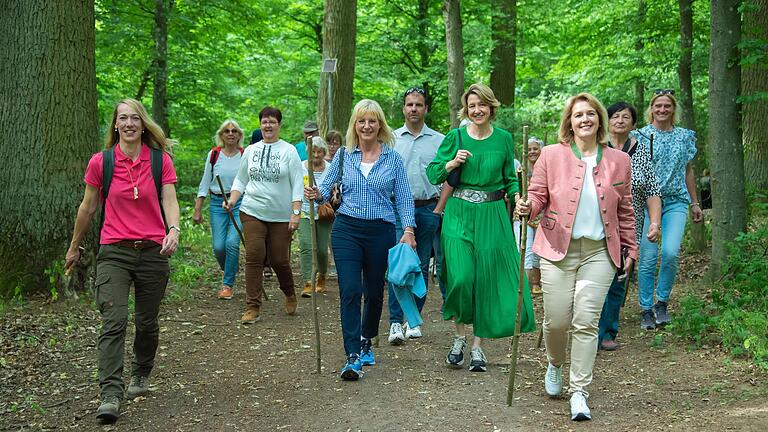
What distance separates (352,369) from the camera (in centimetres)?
662

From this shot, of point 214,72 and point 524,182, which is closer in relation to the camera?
point 524,182

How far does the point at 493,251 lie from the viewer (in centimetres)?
674

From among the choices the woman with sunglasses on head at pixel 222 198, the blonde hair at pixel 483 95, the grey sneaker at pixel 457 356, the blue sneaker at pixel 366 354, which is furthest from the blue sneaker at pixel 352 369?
the woman with sunglasses on head at pixel 222 198

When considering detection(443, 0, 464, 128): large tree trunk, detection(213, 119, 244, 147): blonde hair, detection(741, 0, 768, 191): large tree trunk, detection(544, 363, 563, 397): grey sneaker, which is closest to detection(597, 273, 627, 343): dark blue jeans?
detection(544, 363, 563, 397): grey sneaker

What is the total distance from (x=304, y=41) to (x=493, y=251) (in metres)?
21.5

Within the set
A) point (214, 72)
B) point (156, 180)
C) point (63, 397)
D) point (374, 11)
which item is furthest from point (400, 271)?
point (374, 11)

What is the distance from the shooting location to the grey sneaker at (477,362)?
22.5ft

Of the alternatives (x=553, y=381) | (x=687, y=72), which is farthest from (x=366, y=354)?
(x=687, y=72)

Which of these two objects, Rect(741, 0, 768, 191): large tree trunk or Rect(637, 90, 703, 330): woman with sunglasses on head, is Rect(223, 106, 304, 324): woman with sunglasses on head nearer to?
Rect(637, 90, 703, 330): woman with sunglasses on head

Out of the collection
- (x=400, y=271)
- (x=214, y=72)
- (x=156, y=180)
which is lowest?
(x=400, y=271)

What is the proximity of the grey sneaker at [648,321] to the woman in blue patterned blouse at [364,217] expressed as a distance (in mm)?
3064

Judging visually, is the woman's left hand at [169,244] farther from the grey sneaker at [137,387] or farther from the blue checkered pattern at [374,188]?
the blue checkered pattern at [374,188]

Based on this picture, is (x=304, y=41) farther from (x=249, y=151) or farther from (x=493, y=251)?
(x=493, y=251)

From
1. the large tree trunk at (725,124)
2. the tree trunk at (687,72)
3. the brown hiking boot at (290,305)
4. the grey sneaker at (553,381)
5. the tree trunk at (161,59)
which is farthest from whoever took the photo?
the tree trunk at (161,59)
